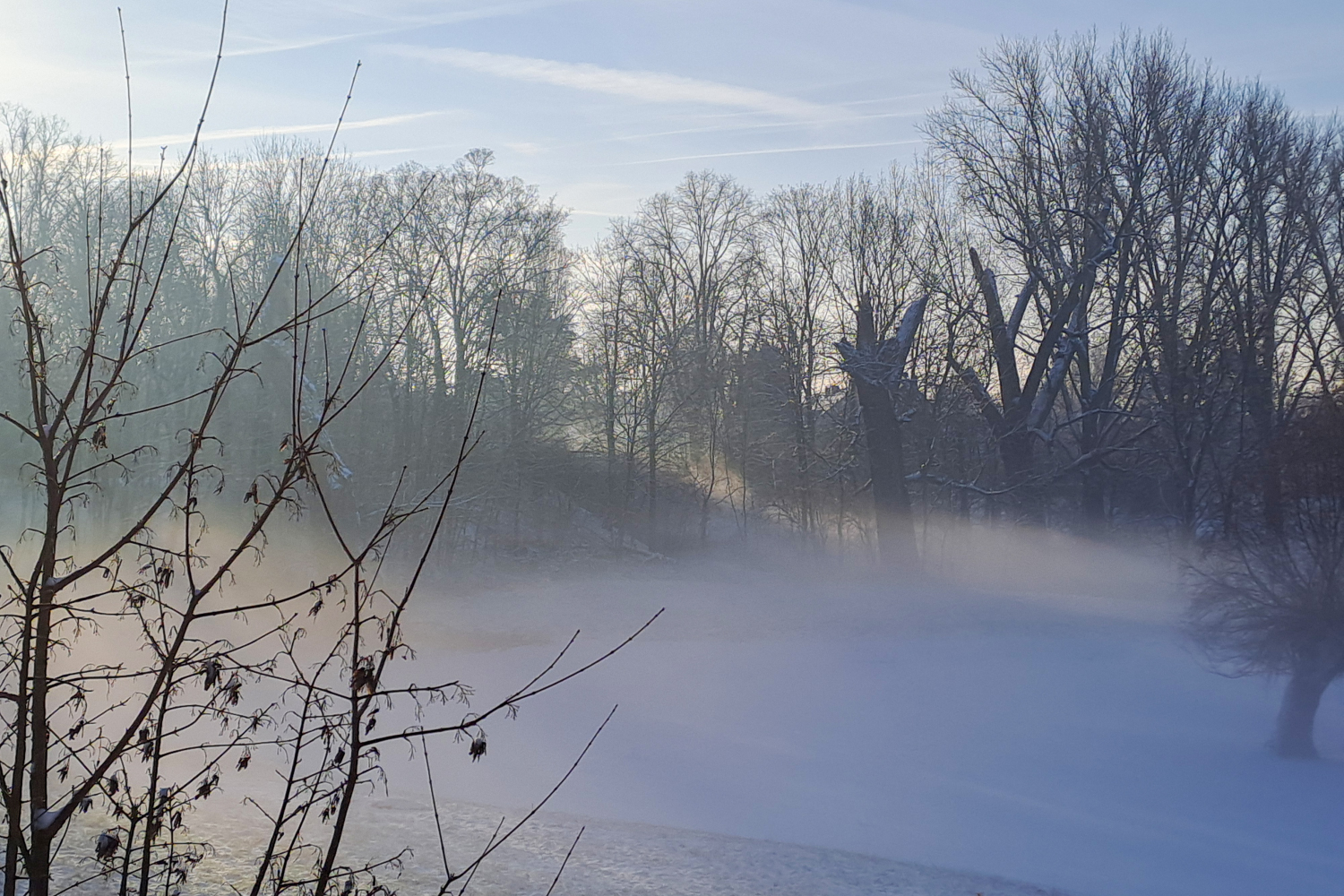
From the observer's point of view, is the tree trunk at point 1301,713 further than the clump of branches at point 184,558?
Yes

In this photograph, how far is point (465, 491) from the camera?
21578mm

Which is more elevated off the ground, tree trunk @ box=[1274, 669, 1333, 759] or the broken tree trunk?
the broken tree trunk

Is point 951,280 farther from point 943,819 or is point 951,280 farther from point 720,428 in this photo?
point 943,819

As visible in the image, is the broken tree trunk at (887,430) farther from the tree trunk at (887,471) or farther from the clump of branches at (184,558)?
the clump of branches at (184,558)

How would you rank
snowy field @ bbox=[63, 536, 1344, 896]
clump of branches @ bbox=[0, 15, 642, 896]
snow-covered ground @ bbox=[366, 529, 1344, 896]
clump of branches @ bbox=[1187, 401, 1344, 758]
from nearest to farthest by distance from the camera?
clump of branches @ bbox=[0, 15, 642, 896]
snowy field @ bbox=[63, 536, 1344, 896]
snow-covered ground @ bbox=[366, 529, 1344, 896]
clump of branches @ bbox=[1187, 401, 1344, 758]

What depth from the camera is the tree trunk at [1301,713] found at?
1198cm

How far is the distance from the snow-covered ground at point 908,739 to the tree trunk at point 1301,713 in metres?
0.29

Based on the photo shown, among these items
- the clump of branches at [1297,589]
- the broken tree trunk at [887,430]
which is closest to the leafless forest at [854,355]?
the broken tree trunk at [887,430]

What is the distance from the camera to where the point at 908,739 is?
1255 centimetres

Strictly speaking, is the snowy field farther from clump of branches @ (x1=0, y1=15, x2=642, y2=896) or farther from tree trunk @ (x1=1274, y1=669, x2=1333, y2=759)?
clump of branches @ (x1=0, y1=15, x2=642, y2=896)

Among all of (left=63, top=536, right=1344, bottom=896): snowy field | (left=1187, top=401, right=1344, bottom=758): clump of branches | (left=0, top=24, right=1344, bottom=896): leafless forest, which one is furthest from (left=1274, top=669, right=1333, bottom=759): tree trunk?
(left=0, top=24, right=1344, bottom=896): leafless forest

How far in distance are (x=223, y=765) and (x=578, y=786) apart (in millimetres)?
3850

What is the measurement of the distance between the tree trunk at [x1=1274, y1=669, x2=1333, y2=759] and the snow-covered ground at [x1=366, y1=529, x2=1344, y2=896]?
0.94 ft

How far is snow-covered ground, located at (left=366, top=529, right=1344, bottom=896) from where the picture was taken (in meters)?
9.51
